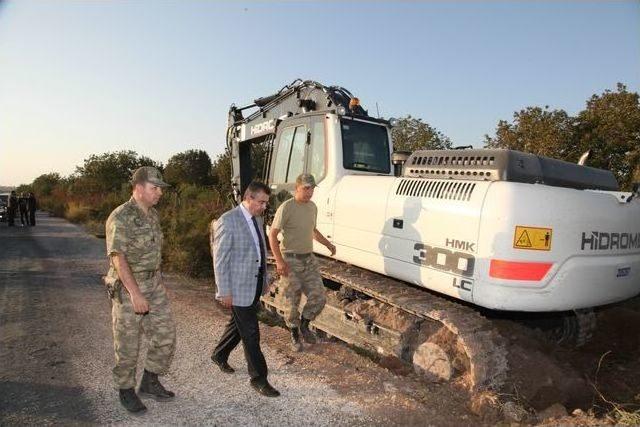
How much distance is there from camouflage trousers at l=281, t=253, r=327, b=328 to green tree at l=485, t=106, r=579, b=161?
9282 mm

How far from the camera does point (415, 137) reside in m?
17.5

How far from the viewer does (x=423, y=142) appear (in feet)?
56.0

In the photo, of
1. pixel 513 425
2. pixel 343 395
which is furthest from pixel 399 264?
pixel 513 425

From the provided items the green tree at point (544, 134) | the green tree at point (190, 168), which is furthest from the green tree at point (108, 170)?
the green tree at point (544, 134)

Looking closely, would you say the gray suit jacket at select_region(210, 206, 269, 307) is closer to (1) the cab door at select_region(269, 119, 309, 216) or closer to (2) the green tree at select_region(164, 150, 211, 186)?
(1) the cab door at select_region(269, 119, 309, 216)

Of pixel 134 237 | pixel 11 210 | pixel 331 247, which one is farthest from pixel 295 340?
pixel 11 210

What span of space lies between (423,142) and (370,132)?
11511 millimetres

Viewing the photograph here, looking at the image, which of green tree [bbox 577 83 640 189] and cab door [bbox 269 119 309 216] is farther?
green tree [bbox 577 83 640 189]

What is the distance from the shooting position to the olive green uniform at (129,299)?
3674 millimetres

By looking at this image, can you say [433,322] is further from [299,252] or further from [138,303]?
[138,303]

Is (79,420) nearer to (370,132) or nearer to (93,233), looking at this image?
(370,132)

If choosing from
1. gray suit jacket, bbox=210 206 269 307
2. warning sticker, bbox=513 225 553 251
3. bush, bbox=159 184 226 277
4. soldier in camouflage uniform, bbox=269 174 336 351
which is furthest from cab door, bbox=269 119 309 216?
bush, bbox=159 184 226 277

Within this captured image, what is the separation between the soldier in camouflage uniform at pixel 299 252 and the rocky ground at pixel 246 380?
1.55 feet

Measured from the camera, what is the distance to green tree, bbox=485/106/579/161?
40.4 feet
